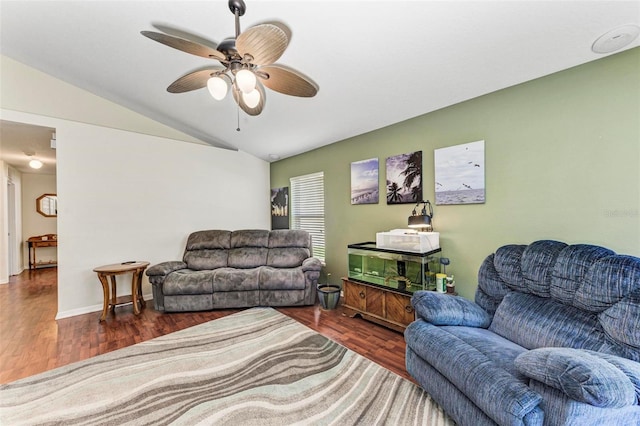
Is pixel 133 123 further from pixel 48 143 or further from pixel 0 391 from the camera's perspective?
pixel 0 391

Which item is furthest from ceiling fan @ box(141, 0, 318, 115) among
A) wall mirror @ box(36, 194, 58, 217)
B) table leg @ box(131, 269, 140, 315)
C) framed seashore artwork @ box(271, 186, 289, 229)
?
wall mirror @ box(36, 194, 58, 217)

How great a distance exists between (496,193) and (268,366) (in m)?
2.57

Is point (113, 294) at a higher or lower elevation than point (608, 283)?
lower

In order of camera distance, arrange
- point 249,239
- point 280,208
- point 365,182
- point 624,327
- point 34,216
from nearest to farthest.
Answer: point 624,327 < point 365,182 < point 249,239 < point 280,208 < point 34,216

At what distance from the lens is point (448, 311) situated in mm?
1761

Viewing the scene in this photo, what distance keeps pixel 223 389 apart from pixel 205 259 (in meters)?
2.39

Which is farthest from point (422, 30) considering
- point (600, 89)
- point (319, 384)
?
point (319, 384)

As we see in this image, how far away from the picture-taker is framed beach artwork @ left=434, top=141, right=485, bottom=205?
7.96 ft

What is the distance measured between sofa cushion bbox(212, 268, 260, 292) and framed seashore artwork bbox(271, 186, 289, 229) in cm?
169

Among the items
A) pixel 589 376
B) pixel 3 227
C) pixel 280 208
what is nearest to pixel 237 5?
pixel 589 376

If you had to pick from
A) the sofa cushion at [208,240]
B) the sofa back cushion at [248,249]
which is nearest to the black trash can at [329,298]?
the sofa back cushion at [248,249]

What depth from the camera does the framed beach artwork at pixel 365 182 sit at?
133 inches

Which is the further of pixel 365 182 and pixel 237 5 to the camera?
pixel 365 182

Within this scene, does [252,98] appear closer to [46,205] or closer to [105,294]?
[105,294]
